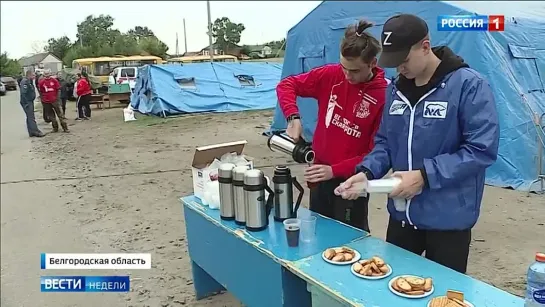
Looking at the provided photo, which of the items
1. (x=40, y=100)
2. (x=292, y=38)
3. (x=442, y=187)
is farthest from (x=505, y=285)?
(x=40, y=100)

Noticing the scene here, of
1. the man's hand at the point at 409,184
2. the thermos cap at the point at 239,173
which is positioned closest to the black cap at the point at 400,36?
the man's hand at the point at 409,184

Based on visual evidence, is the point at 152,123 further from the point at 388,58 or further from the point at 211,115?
the point at 388,58

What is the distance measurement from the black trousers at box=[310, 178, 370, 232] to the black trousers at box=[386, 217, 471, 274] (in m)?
0.43

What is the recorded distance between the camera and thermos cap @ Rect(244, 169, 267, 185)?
6.25 feet

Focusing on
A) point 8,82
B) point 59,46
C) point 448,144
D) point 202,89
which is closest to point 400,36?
point 448,144

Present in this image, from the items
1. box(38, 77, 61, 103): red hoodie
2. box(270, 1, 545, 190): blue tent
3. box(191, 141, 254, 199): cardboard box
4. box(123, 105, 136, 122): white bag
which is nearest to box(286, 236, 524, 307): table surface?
box(191, 141, 254, 199): cardboard box

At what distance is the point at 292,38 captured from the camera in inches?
275

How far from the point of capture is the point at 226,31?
1.40 m

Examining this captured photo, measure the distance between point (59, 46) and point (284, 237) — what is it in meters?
1.11

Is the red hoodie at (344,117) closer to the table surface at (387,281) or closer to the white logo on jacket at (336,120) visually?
the white logo on jacket at (336,120)

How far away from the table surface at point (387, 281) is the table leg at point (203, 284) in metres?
1.24

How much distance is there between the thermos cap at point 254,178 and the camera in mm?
1906

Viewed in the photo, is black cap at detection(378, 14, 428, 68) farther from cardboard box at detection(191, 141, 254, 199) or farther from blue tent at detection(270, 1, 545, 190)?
blue tent at detection(270, 1, 545, 190)
